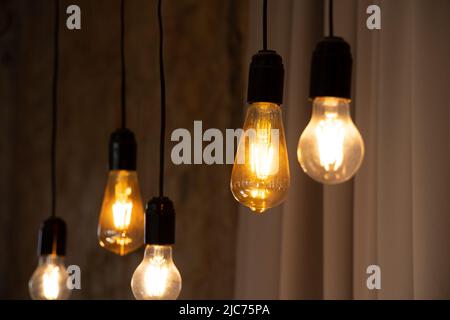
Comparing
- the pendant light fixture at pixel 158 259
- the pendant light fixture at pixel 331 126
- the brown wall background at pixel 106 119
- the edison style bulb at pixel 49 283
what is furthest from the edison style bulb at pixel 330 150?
the brown wall background at pixel 106 119

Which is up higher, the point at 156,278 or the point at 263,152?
the point at 263,152

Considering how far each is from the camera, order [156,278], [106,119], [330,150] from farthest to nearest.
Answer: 1. [106,119]
2. [156,278]
3. [330,150]

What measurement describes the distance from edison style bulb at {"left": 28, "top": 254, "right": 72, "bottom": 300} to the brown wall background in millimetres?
598

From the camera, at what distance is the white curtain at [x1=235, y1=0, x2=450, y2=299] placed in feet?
4.43

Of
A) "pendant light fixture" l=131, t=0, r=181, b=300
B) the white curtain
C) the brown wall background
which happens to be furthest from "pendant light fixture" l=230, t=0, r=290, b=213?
the brown wall background

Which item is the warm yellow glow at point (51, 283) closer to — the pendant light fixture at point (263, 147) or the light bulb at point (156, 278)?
the light bulb at point (156, 278)

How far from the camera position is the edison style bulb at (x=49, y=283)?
1.36 metres

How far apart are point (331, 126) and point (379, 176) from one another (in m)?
0.61

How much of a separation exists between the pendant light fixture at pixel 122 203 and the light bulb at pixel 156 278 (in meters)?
0.03

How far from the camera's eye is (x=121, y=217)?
3.78 feet

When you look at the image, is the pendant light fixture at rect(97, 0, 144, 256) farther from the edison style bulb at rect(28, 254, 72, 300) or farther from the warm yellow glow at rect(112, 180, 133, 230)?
the edison style bulb at rect(28, 254, 72, 300)

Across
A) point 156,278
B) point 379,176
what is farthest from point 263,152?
point 379,176

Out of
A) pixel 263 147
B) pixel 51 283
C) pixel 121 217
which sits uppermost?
pixel 263 147

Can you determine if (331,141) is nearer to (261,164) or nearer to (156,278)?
(261,164)
